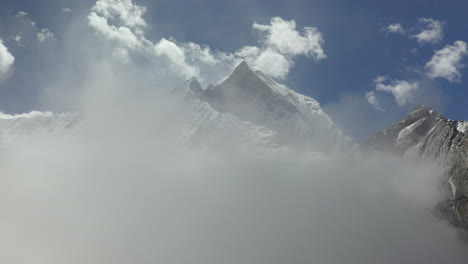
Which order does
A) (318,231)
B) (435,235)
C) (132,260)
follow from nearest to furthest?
(435,235) → (318,231) → (132,260)

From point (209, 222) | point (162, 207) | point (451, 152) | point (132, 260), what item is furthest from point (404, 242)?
point (162, 207)

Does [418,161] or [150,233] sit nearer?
[418,161]

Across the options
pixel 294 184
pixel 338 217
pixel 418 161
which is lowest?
pixel 338 217

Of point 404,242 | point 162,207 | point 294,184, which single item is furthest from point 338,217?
point 162,207

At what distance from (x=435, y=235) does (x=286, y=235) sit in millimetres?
47996

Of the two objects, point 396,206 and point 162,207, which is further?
point 162,207

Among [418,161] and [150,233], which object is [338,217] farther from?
[150,233]

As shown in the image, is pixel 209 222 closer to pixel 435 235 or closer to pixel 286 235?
pixel 286 235

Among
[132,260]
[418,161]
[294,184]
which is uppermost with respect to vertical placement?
[294,184]

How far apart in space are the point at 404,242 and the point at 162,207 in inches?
4594

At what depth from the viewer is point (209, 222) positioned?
473ft

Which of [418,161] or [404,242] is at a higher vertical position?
[418,161]

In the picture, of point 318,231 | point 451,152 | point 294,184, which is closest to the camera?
point 451,152

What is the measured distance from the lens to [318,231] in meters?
113
